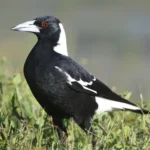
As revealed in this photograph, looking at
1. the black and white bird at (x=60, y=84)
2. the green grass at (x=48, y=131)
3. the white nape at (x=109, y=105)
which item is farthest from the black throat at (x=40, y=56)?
the white nape at (x=109, y=105)

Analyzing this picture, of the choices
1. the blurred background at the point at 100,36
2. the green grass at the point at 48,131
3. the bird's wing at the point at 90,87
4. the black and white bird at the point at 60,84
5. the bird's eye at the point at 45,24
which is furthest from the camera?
the blurred background at the point at 100,36

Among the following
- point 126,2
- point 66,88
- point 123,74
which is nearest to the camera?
point 66,88

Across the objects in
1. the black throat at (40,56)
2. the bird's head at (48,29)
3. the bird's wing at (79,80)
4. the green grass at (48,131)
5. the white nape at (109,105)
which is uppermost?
the bird's head at (48,29)

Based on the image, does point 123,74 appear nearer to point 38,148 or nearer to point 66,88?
point 66,88

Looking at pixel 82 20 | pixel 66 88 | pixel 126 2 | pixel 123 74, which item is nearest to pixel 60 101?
pixel 66 88

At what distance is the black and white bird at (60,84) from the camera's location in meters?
5.63

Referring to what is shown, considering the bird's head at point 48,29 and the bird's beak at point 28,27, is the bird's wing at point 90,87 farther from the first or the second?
the bird's beak at point 28,27

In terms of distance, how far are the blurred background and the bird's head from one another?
146 centimetres

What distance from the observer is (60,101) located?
567 cm

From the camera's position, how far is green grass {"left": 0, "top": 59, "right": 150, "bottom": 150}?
511 cm

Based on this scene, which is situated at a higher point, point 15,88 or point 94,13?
point 94,13

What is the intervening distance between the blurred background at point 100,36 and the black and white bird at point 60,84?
1.39 meters

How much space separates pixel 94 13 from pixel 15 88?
6252 millimetres

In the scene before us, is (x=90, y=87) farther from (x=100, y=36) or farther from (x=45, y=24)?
(x=100, y=36)
